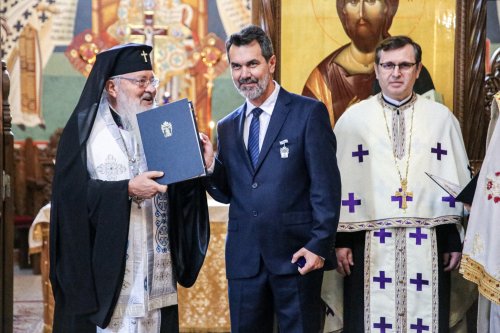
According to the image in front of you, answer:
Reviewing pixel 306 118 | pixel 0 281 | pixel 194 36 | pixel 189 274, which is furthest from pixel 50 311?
pixel 194 36

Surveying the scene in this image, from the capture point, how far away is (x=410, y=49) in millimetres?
4023

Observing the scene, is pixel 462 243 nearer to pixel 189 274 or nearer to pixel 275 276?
pixel 275 276

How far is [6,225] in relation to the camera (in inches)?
173

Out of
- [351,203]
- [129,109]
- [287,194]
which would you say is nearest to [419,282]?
[351,203]

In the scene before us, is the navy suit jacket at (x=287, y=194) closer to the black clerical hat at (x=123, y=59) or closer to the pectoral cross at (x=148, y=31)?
the black clerical hat at (x=123, y=59)

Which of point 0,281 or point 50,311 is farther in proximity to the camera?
point 50,311

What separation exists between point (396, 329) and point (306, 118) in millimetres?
1302

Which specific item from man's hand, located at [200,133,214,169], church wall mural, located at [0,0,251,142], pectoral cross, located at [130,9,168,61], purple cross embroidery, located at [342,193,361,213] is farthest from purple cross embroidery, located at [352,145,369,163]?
church wall mural, located at [0,0,251,142]

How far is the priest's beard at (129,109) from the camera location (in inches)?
139

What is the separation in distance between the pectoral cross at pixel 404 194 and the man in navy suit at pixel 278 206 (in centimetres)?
64

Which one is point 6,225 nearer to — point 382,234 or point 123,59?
point 123,59

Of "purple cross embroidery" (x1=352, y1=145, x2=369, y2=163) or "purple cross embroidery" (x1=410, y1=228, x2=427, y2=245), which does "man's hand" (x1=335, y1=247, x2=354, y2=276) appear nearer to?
"purple cross embroidery" (x1=410, y1=228, x2=427, y2=245)

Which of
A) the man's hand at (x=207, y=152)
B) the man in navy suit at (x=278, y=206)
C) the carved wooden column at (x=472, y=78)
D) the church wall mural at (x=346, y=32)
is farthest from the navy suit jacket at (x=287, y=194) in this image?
the carved wooden column at (x=472, y=78)

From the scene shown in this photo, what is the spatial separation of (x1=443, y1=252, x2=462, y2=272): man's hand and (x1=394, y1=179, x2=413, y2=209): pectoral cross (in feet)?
1.12
